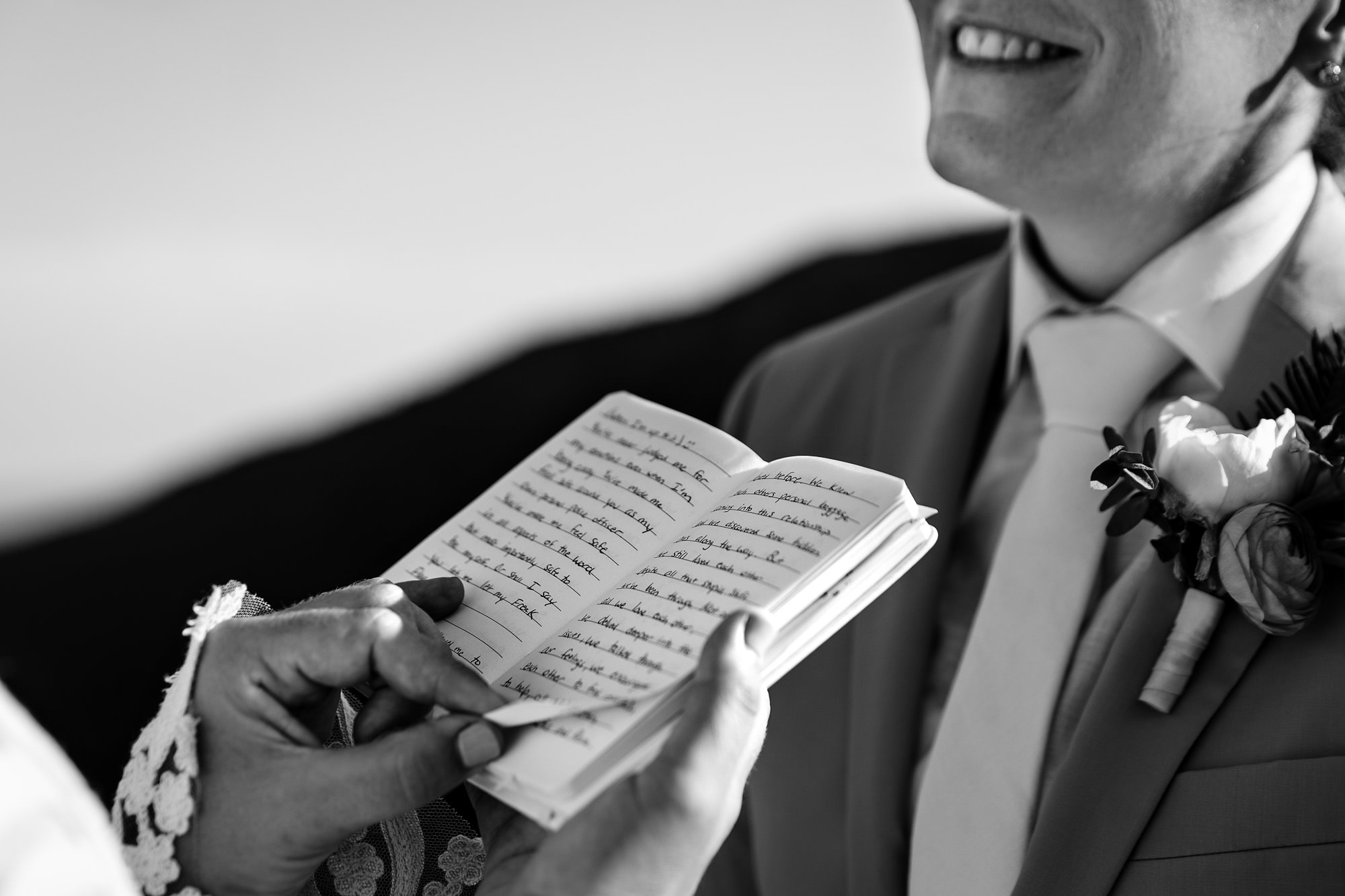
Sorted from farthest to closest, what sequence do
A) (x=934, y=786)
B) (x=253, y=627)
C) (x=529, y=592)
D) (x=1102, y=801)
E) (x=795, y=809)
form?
(x=795, y=809) → (x=934, y=786) → (x=1102, y=801) → (x=529, y=592) → (x=253, y=627)

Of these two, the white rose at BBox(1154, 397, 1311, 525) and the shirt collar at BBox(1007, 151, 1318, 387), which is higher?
the shirt collar at BBox(1007, 151, 1318, 387)

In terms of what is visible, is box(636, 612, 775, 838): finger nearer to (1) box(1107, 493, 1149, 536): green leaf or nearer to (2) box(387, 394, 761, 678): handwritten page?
(2) box(387, 394, 761, 678): handwritten page

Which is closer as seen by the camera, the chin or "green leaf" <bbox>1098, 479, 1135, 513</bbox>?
"green leaf" <bbox>1098, 479, 1135, 513</bbox>

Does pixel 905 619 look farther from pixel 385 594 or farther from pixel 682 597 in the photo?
pixel 385 594

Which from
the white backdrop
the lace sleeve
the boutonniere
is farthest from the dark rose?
the white backdrop

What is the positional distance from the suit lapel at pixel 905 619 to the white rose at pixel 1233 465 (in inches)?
13.4

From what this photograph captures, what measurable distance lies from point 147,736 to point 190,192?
78.5 inches

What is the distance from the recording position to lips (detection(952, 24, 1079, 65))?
1.35 m

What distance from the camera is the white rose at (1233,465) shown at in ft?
3.80

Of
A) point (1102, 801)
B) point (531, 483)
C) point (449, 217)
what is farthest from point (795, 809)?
point (449, 217)

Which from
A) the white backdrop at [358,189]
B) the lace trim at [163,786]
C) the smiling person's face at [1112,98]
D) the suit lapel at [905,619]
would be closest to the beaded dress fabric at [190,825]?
the lace trim at [163,786]

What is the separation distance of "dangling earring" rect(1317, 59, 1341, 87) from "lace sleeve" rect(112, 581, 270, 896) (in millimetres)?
1247

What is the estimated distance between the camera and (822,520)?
0.98m

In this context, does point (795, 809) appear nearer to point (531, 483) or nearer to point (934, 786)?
point (934, 786)
